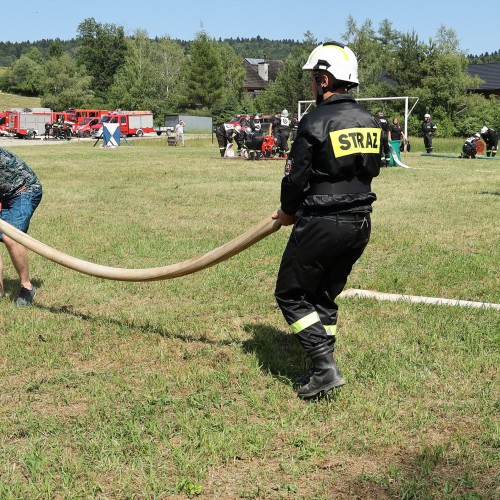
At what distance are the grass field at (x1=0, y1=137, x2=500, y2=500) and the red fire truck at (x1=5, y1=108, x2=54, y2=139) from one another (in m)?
46.5

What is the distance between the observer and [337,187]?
4023 millimetres

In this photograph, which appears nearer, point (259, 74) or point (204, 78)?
point (204, 78)

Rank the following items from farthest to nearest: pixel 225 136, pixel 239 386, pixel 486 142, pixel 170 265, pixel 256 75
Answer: pixel 256 75, pixel 225 136, pixel 486 142, pixel 170 265, pixel 239 386

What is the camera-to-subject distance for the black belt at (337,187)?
4023 mm

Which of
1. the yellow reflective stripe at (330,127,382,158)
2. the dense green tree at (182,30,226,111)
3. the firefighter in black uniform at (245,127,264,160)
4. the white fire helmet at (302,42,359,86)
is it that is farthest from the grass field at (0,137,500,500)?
the dense green tree at (182,30,226,111)

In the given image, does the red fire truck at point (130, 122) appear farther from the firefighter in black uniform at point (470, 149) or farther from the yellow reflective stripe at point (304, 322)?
the yellow reflective stripe at point (304, 322)

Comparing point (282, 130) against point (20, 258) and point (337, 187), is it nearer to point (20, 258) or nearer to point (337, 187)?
point (20, 258)

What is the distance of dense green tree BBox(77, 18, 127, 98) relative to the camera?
11392 cm

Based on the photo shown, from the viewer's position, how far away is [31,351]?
512cm

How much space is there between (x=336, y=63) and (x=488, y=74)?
268 ft

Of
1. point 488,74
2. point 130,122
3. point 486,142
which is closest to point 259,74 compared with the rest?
point 488,74

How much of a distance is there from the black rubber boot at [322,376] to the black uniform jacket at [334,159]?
0.87 m

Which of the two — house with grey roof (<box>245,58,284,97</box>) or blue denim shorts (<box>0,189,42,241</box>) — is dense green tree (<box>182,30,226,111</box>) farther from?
blue denim shorts (<box>0,189,42,241</box>)

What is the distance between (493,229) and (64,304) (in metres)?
6.72
